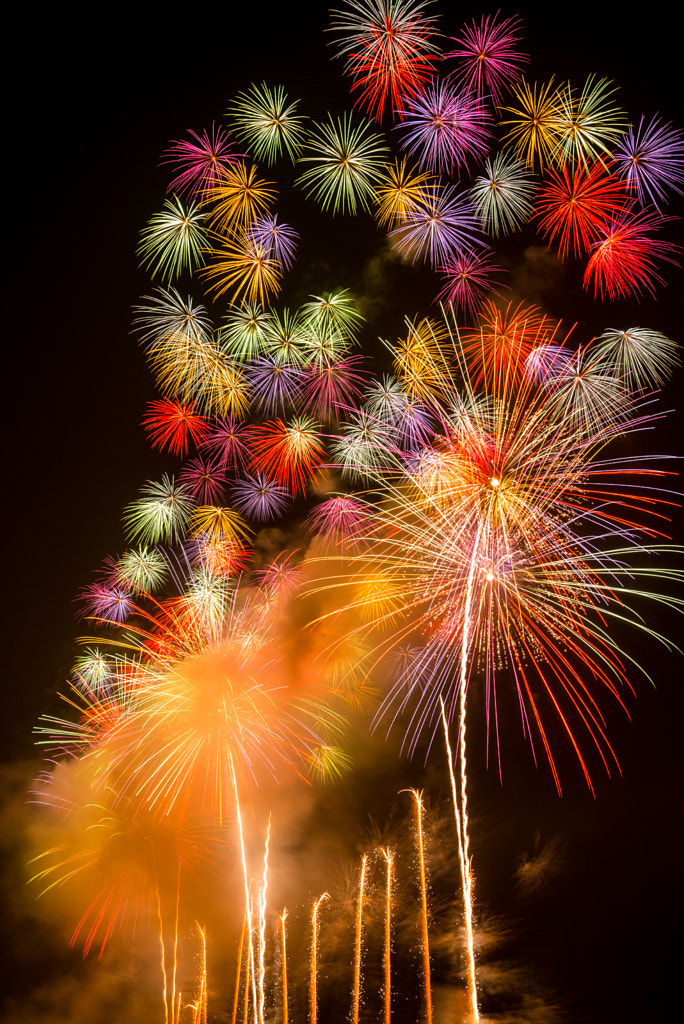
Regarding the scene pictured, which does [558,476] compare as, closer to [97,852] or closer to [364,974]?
[97,852]

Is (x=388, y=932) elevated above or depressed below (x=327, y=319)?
below

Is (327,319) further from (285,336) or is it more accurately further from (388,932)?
(388,932)

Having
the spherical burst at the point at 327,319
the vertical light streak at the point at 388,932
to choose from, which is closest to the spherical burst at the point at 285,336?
the spherical burst at the point at 327,319

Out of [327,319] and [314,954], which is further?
[314,954]

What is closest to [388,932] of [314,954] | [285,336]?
[314,954]

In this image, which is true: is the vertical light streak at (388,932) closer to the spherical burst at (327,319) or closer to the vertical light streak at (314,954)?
the vertical light streak at (314,954)

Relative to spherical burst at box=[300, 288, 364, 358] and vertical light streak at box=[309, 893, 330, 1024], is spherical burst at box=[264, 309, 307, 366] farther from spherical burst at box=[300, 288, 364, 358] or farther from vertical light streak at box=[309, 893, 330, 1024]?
vertical light streak at box=[309, 893, 330, 1024]

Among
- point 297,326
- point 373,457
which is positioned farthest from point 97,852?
point 297,326

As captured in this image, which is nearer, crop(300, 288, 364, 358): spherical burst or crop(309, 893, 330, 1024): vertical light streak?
crop(300, 288, 364, 358): spherical burst

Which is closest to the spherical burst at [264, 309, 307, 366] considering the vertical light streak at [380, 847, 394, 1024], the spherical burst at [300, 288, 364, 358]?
the spherical burst at [300, 288, 364, 358]

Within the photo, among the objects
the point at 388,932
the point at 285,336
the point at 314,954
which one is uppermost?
the point at 285,336

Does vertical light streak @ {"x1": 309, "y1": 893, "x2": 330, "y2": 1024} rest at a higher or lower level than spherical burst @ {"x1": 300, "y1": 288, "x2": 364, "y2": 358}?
lower
